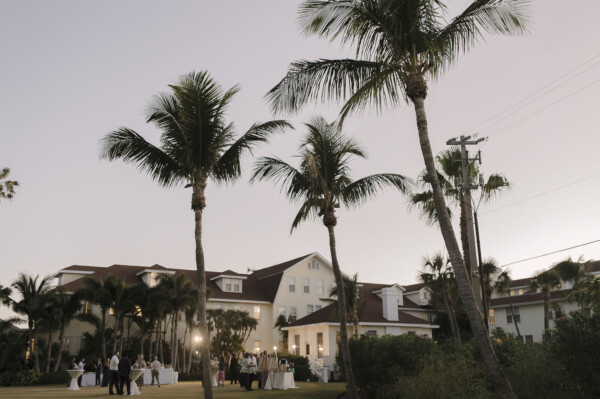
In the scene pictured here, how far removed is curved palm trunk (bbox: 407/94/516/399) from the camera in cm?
914

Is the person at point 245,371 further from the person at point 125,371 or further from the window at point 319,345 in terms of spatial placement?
the window at point 319,345

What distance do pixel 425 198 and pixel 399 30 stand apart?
1483 cm

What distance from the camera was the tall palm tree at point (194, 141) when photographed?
14594 millimetres

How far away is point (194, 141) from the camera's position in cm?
1479

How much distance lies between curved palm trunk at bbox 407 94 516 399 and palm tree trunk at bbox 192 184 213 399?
20.8 feet

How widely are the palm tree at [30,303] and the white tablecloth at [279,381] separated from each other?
21.3 m

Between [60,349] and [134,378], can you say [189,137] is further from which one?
[60,349]

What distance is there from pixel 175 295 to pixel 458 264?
3152 centimetres

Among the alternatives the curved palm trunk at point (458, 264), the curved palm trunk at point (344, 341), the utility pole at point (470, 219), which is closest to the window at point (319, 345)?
the curved palm trunk at point (344, 341)

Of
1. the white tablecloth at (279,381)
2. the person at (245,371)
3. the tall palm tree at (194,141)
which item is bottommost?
the white tablecloth at (279,381)

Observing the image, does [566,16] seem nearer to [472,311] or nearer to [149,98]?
[472,311]

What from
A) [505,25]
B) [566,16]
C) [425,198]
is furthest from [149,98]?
[425,198]

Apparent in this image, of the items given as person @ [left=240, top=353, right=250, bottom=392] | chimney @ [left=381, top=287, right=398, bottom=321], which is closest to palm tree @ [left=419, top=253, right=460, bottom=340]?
chimney @ [left=381, top=287, right=398, bottom=321]

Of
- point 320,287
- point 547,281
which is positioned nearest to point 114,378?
point 320,287
